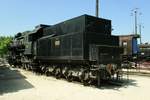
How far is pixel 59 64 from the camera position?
15.1 meters

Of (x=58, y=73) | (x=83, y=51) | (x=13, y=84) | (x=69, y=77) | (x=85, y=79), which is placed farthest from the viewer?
(x=58, y=73)

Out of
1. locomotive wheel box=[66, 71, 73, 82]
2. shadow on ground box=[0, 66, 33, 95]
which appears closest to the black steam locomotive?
locomotive wheel box=[66, 71, 73, 82]

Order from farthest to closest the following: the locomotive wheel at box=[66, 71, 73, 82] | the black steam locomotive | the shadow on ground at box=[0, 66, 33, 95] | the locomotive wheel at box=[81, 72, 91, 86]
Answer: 1. the locomotive wheel at box=[66, 71, 73, 82]
2. the locomotive wheel at box=[81, 72, 91, 86]
3. the black steam locomotive
4. the shadow on ground at box=[0, 66, 33, 95]

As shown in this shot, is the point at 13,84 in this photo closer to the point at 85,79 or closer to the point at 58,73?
the point at 58,73

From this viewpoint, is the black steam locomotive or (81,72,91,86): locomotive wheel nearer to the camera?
the black steam locomotive

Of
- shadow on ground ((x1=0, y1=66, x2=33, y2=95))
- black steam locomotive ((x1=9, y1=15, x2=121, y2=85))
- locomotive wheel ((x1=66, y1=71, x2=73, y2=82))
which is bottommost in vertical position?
shadow on ground ((x1=0, y1=66, x2=33, y2=95))

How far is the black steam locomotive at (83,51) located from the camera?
1173 centimetres

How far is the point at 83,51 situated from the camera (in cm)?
1177

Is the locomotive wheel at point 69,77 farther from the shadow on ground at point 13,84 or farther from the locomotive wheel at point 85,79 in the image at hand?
the shadow on ground at point 13,84

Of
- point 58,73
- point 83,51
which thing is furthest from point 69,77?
point 83,51

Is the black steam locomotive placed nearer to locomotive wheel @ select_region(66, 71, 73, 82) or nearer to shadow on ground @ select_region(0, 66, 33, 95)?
locomotive wheel @ select_region(66, 71, 73, 82)

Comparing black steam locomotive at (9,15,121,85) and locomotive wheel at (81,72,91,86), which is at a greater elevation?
black steam locomotive at (9,15,121,85)

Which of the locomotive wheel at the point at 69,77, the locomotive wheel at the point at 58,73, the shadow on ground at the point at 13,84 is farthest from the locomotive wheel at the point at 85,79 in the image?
the locomotive wheel at the point at 58,73

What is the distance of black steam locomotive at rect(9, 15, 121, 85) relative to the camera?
38.5 feet
